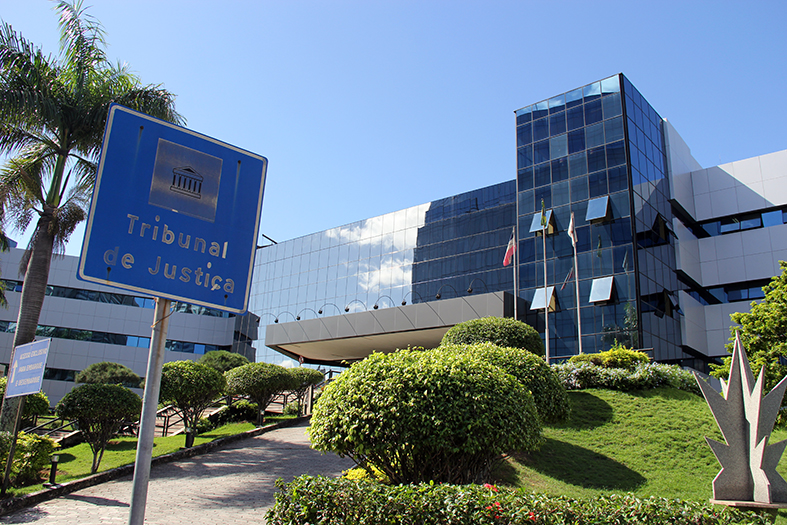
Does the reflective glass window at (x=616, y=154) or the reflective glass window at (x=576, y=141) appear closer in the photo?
the reflective glass window at (x=616, y=154)

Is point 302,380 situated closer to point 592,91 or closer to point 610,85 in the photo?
point 592,91

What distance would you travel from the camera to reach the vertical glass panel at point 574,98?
2941cm

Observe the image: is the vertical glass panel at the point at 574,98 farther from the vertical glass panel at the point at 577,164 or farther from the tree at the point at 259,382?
the tree at the point at 259,382

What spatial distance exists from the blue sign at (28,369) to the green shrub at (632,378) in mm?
14898

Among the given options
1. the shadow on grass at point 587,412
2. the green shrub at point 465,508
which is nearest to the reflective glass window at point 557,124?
the shadow on grass at point 587,412

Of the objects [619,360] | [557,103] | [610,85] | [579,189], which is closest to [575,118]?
[557,103]

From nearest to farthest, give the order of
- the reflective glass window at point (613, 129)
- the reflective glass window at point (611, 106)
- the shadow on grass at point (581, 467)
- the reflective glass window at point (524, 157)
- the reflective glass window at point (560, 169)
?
the shadow on grass at point (581, 467) < the reflective glass window at point (613, 129) < the reflective glass window at point (611, 106) < the reflective glass window at point (560, 169) < the reflective glass window at point (524, 157)

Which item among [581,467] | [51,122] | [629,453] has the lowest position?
[581,467]

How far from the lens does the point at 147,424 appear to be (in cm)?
331

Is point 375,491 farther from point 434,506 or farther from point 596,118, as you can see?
point 596,118

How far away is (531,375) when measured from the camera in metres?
11.9

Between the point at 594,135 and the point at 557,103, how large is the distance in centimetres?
343

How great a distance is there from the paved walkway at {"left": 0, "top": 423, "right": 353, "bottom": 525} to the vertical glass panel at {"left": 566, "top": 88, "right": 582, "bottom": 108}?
74.7ft

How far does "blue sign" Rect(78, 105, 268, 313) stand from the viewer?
11.4 ft
